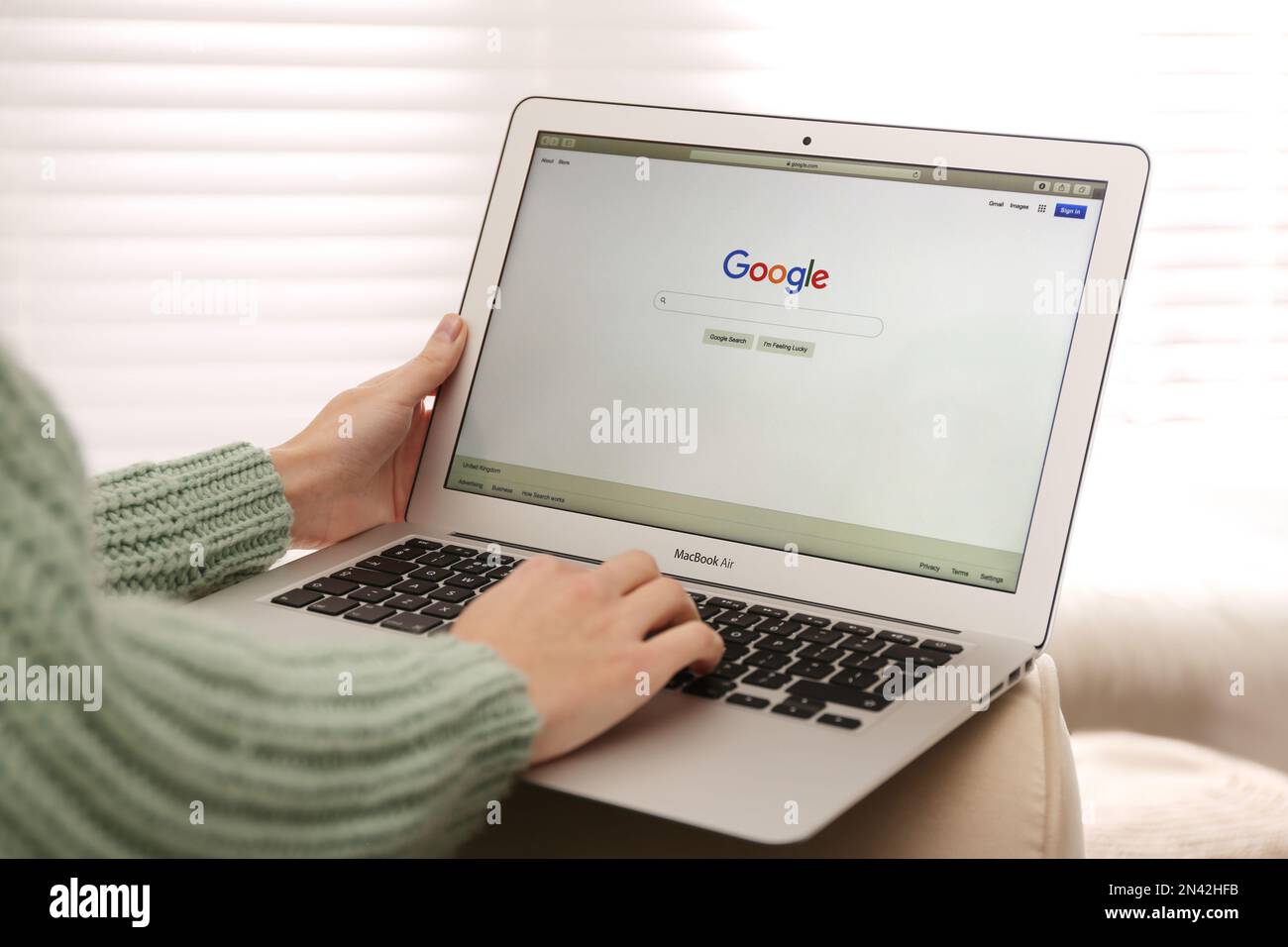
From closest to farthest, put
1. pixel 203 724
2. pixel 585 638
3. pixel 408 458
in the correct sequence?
pixel 203 724, pixel 585 638, pixel 408 458

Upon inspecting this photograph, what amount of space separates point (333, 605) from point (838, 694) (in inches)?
12.6

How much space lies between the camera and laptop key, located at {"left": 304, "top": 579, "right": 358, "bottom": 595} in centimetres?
75

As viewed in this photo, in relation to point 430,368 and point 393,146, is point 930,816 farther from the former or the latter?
point 393,146

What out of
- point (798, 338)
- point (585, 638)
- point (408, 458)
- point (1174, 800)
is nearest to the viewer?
point (585, 638)

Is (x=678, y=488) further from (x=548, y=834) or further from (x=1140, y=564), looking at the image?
(x=1140, y=564)

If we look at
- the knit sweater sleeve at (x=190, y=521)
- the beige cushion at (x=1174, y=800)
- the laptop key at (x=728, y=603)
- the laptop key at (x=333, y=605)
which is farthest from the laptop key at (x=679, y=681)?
the beige cushion at (x=1174, y=800)

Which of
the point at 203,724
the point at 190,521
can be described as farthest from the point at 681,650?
the point at 190,521

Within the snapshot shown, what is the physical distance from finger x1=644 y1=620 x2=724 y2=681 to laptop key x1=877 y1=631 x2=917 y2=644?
0.12 m

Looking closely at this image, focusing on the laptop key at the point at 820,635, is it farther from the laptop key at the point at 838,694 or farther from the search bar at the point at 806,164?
the search bar at the point at 806,164

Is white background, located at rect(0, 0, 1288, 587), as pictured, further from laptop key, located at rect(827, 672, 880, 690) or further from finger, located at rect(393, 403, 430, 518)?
laptop key, located at rect(827, 672, 880, 690)

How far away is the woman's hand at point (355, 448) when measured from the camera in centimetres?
86

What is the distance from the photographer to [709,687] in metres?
0.62

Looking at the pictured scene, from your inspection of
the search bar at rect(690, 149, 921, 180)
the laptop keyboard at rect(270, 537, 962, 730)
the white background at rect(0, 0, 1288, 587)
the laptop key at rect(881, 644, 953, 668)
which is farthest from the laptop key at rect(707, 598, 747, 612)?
the white background at rect(0, 0, 1288, 587)
